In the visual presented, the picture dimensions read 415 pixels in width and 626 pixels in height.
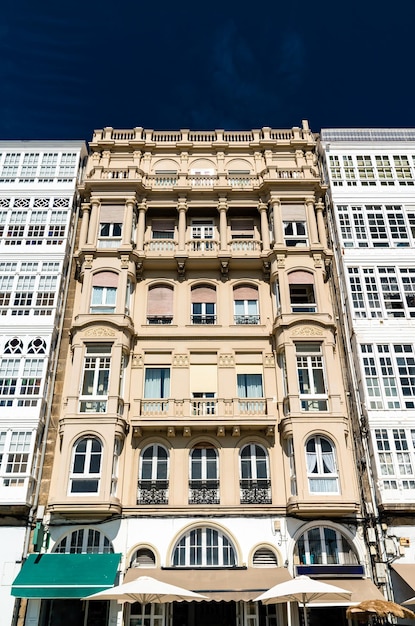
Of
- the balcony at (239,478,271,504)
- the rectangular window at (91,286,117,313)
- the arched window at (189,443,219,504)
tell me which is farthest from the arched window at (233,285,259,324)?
the balcony at (239,478,271,504)

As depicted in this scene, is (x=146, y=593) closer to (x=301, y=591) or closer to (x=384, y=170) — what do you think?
(x=301, y=591)

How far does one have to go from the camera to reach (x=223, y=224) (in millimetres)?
26219

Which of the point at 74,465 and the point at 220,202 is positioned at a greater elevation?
the point at 220,202

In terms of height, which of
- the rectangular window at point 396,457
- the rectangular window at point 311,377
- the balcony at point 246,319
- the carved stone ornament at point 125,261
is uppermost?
the carved stone ornament at point 125,261

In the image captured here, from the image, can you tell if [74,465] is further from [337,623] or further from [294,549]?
[337,623]

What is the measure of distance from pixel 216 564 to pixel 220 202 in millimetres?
16940

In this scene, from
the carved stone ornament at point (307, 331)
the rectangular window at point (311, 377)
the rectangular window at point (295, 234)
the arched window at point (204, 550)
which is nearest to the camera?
the arched window at point (204, 550)

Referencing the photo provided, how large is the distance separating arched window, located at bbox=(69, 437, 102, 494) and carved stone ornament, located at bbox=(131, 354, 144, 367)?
3.86 metres

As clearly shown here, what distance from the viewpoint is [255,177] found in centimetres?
2812

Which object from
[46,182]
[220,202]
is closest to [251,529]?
[220,202]

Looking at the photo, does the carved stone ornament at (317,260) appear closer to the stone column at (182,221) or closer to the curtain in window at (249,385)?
the curtain in window at (249,385)

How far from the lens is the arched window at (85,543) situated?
19.2 m

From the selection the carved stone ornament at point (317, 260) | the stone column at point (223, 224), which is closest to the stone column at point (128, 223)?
the stone column at point (223, 224)

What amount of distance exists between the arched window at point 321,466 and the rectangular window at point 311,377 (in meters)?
1.44
